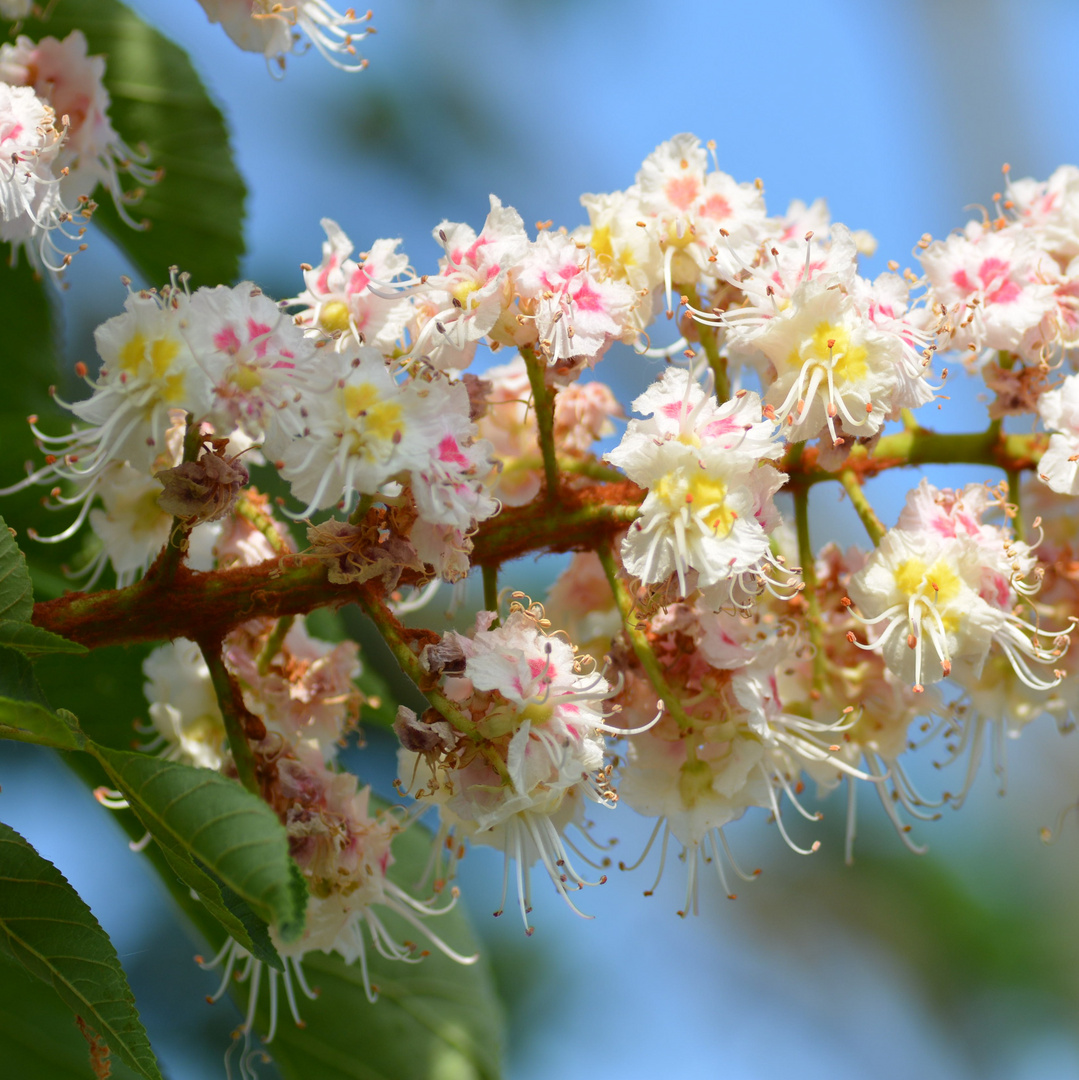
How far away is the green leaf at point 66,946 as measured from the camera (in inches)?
40.2

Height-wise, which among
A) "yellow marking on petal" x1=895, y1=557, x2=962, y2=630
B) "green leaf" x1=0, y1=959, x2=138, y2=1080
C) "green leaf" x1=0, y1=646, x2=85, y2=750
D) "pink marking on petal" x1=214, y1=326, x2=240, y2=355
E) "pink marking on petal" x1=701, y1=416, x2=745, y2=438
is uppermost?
"pink marking on petal" x1=701, y1=416, x2=745, y2=438

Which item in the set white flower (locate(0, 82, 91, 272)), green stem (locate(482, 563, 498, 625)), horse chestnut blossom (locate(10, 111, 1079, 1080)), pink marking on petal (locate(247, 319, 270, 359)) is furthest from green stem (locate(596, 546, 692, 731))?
white flower (locate(0, 82, 91, 272))

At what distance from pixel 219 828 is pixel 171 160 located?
4.16 ft

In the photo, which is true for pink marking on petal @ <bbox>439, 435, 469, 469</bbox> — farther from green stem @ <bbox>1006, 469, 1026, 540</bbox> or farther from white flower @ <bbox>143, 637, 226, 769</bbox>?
green stem @ <bbox>1006, 469, 1026, 540</bbox>

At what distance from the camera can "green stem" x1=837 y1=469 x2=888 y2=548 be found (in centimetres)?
140

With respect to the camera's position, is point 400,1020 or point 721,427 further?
point 400,1020

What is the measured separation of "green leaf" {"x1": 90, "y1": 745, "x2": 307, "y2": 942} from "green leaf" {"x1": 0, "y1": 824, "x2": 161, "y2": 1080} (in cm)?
11

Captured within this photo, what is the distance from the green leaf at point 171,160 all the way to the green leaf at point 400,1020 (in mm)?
935

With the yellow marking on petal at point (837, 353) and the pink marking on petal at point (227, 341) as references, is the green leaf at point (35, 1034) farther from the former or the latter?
the yellow marking on petal at point (837, 353)

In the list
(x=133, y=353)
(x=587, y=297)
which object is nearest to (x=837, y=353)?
(x=587, y=297)

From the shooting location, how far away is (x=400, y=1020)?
1.73 meters

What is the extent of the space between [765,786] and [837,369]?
0.47 m

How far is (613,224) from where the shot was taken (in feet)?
4.76

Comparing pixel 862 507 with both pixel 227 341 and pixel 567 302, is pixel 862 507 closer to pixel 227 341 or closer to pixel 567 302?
pixel 567 302
